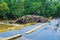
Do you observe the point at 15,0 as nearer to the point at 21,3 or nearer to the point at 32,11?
the point at 21,3

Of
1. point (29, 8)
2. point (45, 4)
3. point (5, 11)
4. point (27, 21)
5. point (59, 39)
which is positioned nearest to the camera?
point (59, 39)

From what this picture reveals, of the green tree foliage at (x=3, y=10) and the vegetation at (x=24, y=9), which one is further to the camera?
the vegetation at (x=24, y=9)

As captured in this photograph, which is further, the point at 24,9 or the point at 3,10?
the point at 24,9

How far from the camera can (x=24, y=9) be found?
43062mm

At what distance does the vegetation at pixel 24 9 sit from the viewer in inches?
1447

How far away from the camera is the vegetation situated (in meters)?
36.8

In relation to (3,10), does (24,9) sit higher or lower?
lower

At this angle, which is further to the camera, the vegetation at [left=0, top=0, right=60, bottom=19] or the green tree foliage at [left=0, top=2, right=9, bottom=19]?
the vegetation at [left=0, top=0, right=60, bottom=19]

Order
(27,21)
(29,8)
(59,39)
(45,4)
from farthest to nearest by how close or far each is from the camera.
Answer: (45,4)
(29,8)
(27,21)
(59,39)

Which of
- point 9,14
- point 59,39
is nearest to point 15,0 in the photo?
point 9,14

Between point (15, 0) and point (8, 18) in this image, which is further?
point (15, 0)

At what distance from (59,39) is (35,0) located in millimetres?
41393

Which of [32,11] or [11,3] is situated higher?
[11,3]

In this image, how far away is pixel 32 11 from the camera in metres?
46.2
